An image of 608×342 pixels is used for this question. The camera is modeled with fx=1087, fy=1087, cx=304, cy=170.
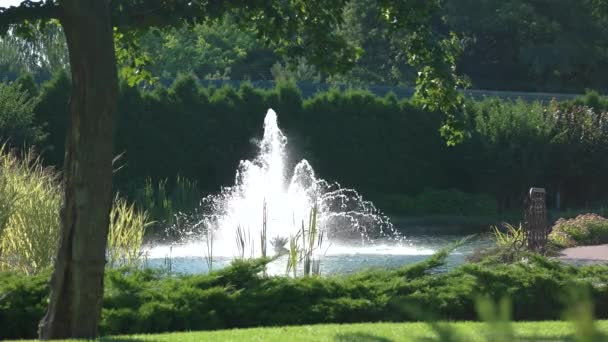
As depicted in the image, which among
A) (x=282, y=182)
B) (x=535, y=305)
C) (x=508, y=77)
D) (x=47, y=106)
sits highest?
(x=508, y=77)

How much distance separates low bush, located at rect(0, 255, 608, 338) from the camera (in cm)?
830

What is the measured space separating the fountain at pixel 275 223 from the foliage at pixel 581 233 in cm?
228

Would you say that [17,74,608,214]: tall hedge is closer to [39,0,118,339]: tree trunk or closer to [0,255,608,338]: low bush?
[0,255,608,338]: low bush

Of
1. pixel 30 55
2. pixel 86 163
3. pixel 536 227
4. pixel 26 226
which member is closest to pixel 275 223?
pixel 536 227

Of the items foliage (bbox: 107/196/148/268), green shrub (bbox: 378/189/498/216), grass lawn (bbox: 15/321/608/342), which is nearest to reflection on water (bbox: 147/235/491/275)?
foliage (bbox: 107/196/148/268)

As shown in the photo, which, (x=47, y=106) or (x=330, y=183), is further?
(x=330, y=183)

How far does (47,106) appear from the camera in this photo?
955 inches

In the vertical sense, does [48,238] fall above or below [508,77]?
below

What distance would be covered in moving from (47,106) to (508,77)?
1229 inches

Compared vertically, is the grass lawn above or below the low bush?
below

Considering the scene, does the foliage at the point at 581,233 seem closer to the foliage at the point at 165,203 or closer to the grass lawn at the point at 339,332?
the foliage at the point at 165,203

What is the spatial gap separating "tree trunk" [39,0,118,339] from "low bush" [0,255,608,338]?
1173mm

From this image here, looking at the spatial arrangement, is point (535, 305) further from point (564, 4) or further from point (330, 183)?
point (564, 4)

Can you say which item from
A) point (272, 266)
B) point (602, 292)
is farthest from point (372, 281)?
point (272, 266)
